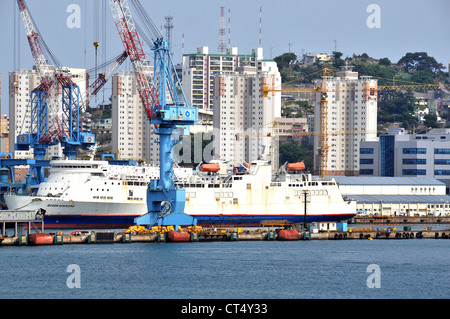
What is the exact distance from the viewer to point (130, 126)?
193 meters

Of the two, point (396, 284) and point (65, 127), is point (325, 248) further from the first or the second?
point (65, 127)

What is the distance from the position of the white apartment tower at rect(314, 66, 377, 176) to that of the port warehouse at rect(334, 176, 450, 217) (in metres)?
46.7

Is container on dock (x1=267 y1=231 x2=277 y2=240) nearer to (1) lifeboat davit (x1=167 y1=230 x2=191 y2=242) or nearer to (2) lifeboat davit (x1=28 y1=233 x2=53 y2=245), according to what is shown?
(1) lifeboat davit (x1=167 y1=230 x2=191 y2=242)

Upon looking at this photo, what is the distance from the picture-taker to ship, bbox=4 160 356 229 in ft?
325

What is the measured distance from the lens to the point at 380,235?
87438mm

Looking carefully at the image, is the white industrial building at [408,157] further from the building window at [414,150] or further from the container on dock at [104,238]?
the container on dock at [104,238]

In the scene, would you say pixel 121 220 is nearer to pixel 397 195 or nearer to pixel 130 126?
pixel 397 195

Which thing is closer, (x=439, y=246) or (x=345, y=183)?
(x=439, y=246)

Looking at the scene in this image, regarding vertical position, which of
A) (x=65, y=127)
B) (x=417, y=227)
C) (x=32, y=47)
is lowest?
(x=417, y=227)

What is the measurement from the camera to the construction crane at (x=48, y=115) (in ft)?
377

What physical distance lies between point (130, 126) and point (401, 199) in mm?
77501

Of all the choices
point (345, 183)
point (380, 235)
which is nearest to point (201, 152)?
point (345, 183)

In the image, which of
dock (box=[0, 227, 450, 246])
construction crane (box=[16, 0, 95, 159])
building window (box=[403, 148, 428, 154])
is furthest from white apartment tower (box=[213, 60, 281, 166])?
dock (box=[0, 227, 450, 246])
